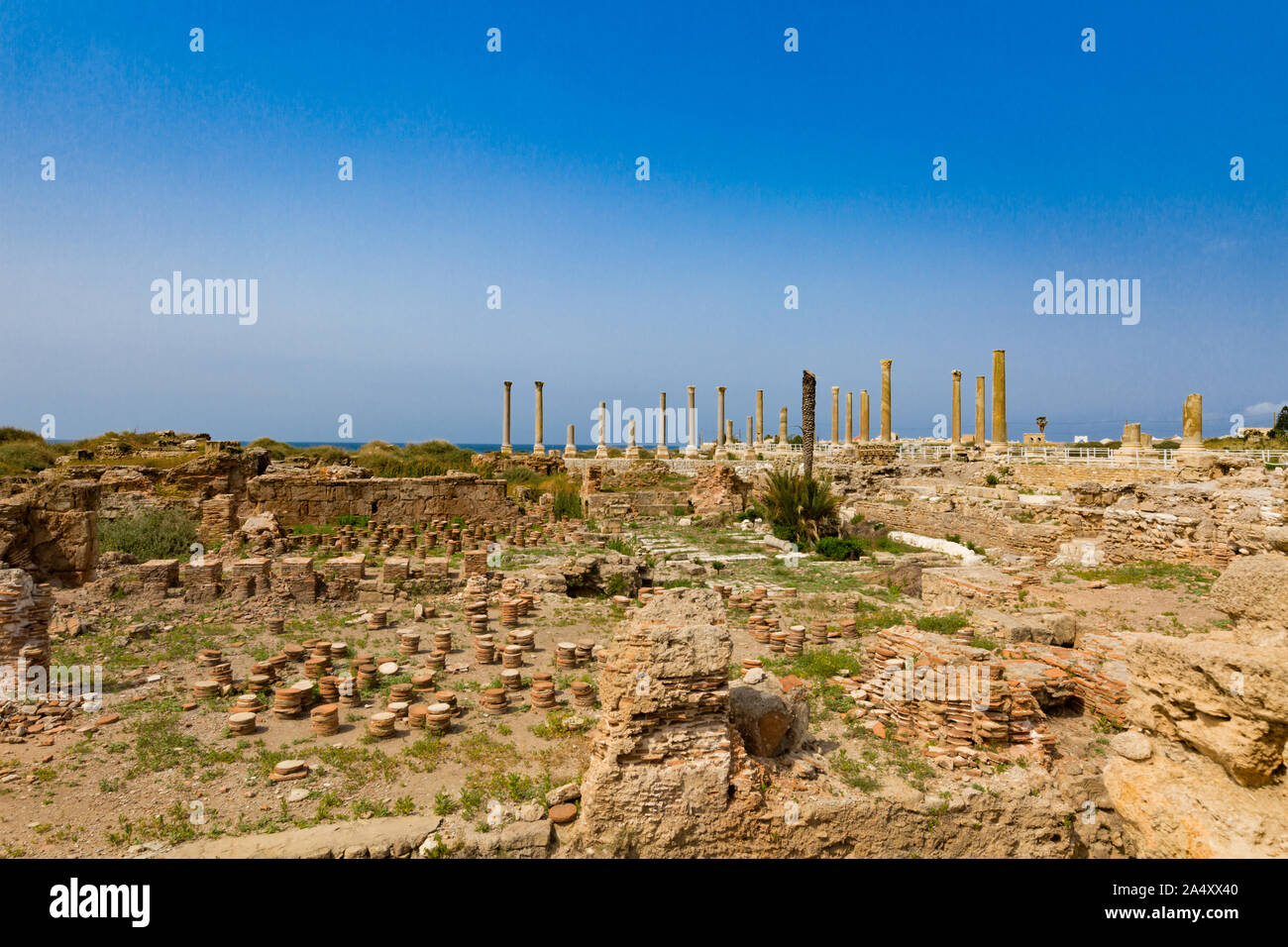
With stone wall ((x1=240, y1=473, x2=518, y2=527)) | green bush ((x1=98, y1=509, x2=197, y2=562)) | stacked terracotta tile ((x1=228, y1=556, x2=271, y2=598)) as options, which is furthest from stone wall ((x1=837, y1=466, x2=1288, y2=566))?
green bush ((x1=98, y1=509, x2=197, y2=562))

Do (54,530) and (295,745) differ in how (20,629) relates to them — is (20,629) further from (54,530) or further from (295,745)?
(54,530)

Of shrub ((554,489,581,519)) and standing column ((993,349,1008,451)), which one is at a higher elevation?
standing column ((993,349,1008,451))

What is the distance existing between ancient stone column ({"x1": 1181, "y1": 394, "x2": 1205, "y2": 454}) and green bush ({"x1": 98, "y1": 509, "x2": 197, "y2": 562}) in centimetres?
2742

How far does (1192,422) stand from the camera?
1986 cm

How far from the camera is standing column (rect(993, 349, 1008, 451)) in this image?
91.8ft

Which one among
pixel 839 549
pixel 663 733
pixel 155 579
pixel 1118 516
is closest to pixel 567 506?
pixel 839 549

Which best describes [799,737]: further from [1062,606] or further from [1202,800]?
[1062,606]

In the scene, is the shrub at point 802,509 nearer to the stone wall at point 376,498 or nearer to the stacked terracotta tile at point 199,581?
the stone wall at point 376,498

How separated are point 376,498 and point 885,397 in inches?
1012

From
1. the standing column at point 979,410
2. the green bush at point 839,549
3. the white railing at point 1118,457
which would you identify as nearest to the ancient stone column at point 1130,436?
the white railing at point 1118,457

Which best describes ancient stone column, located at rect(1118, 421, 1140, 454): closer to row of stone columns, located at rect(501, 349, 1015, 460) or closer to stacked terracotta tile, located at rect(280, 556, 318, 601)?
row of stone columns, located at rect(501, 349, 1015, 460)
